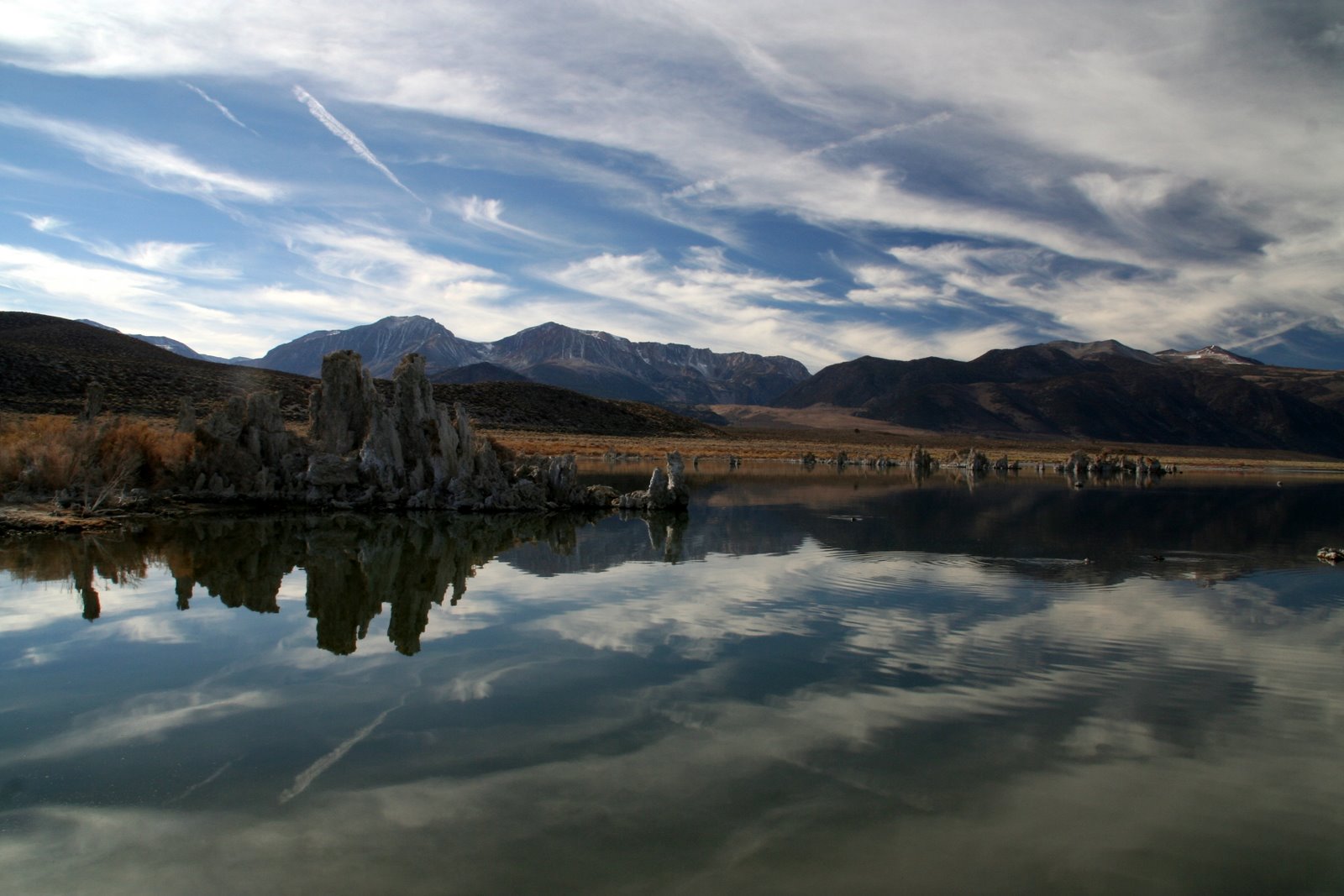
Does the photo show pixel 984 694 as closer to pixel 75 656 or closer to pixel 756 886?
pixel 756 886

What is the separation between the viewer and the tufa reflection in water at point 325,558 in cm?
1227

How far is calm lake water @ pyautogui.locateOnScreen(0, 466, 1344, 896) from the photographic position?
16.9ft

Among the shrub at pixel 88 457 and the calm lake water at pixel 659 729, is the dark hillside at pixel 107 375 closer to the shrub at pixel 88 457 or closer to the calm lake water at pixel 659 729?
the shrub at pixel 88 457

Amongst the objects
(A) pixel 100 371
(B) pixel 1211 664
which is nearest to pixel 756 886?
(B) pixel 1211 664

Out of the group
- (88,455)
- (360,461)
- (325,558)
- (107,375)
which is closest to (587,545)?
(325,558)

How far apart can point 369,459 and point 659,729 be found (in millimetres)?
20276

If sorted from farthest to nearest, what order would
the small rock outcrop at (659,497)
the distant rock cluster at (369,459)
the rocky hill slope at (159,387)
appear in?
the rocky hill slope at (159,387)
the small rock outcrop at (659,497)
the distant rock cluster at (369,459)

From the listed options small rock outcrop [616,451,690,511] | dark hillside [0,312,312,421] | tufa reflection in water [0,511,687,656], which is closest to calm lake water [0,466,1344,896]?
tufa reflection in water [0,511,687,656]

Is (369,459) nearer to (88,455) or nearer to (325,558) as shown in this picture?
(88,455)

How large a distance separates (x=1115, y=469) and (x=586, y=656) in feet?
222

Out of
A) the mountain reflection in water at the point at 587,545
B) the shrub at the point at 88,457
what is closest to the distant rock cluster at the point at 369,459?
the shrub at the point at 88,457

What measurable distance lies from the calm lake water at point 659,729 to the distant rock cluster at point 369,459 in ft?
29.0

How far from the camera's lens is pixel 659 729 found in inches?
287

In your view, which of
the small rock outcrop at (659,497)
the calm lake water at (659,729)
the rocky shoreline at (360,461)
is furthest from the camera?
the small rock outcrop at (659,497)
